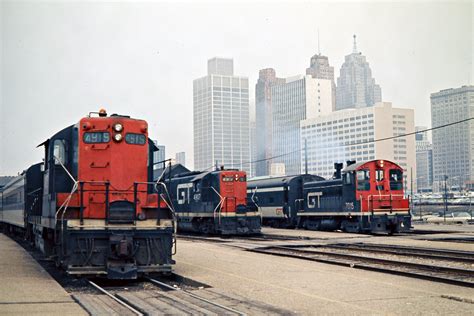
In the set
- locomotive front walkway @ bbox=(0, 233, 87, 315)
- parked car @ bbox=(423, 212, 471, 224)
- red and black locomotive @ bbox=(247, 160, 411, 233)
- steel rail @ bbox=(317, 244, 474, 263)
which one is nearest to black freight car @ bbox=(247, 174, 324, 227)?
red and black locomotive @ bbox=(247, 160, 411, 233)

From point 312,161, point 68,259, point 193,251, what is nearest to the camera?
point 68,259

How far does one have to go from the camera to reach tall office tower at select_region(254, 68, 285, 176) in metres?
83.2

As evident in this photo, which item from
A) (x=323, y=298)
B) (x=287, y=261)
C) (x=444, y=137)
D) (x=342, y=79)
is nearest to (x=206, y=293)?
(x=323, y=298)

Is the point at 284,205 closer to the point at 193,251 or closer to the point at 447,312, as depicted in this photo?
the point at 193,251

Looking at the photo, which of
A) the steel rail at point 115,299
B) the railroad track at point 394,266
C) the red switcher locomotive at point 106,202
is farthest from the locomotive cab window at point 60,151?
the railroad track at point 394,266

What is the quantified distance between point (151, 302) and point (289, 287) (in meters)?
2.94

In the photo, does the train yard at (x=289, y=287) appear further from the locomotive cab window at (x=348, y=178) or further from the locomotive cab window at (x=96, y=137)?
the locomotive cab window at (x=348, y=178)

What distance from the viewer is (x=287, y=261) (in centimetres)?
1547

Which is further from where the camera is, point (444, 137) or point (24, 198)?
point (444, 137)

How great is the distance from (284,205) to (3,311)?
90.2ft

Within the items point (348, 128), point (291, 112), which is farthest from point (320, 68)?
point (348, 128)

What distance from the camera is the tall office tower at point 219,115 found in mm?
72287

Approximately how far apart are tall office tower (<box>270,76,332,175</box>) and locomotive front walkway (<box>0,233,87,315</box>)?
58.9 m

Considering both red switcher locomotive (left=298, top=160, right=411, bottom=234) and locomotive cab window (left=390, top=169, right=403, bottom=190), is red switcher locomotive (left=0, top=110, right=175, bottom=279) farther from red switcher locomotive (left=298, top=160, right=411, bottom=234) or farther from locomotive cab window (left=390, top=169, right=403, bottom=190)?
locomotive cab window (left=390, top=169, right=403, bottom=190)
